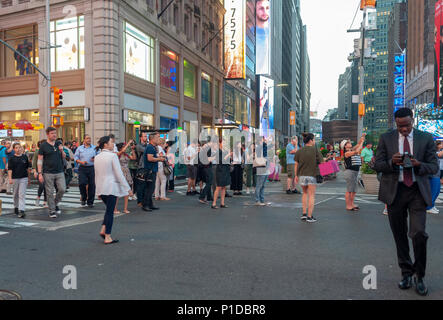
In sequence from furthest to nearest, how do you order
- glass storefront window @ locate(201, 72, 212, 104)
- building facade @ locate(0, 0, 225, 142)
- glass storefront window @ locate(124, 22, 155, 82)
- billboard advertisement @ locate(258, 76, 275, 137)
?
billboard advertisement @ locate(258, 76, 275, 137)
glass storefront window @ locate(201, 72, 212, 104)
glass storefront window @ locate(124, 22, 155, 82)
building facade @ locate(0, 0, 225, 142)

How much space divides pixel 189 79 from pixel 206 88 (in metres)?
4.45

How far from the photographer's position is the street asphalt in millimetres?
4254

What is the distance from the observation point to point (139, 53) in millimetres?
24109

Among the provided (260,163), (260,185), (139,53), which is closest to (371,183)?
(260,185)

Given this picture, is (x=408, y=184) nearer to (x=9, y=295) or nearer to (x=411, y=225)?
(x=411, y=225)

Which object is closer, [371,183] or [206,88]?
[371,183]

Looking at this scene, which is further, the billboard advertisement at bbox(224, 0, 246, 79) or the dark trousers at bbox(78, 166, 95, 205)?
the billboard advertisement at bbox(224, 0, 246, 79)

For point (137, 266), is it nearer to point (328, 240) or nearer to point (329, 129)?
point (328, 240)

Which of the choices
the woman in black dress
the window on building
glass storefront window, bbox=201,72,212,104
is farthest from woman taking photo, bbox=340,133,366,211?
glass storefront window, bbox=201,72,212,104

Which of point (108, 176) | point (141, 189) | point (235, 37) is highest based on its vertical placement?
point (235, 37)

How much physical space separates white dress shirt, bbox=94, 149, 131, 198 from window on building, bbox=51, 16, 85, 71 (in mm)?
16671

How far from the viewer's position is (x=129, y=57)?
2309cm

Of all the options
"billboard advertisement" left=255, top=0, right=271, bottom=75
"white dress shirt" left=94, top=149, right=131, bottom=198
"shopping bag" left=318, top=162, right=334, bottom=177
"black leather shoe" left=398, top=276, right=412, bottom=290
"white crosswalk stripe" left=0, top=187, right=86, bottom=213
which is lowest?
"white crosswalk stripe" left=0, top=187, right=86, bottom=213

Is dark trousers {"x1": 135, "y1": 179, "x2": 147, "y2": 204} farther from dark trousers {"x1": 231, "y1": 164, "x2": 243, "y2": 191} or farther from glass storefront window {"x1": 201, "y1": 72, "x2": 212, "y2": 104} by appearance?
glass storefront window {"x1": 201, "y1": 72, "x2": 212, "y2": 104}
